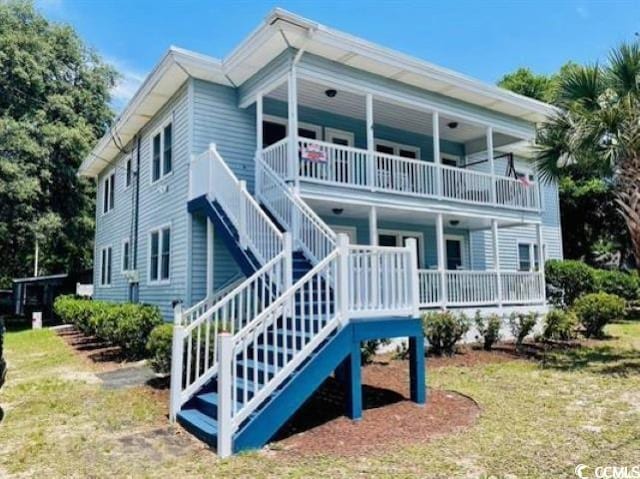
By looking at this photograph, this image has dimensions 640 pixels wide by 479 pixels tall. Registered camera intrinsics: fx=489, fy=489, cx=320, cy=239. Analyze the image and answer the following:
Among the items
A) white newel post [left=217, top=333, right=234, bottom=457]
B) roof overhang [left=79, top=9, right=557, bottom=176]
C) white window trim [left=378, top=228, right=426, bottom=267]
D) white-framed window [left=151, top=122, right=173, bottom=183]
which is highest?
roof overhang [left=79, top=9, right=557, bottom=176]

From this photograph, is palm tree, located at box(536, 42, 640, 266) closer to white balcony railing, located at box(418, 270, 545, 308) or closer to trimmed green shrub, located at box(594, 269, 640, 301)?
white balcony railing, located at box(418, 270, 545, 308)

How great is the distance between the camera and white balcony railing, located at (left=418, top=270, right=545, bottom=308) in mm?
12445

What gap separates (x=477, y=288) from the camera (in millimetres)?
13383

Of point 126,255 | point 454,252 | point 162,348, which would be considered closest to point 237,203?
point 162,348

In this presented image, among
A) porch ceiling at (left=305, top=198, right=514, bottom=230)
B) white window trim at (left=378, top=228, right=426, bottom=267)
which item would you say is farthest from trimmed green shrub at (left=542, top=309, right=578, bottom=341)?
white window trim at (left=378, top=228, right=426, bottom=267)

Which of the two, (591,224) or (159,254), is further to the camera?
(591,224)

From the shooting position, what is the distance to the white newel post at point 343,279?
6.10m

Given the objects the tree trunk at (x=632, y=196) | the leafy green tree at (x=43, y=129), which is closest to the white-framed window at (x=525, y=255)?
the tree trunk at (x=632, y=196)

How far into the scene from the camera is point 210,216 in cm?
1070

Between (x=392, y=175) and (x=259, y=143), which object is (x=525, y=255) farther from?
(x=259, y=143)

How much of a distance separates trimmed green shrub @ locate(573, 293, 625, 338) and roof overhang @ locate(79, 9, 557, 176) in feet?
19.4

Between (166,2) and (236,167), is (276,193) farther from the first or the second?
(166,2)

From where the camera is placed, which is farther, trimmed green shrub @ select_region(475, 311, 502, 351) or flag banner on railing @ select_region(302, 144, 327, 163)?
trimmed green shrub @ select_region(475, 311, 502, 351)

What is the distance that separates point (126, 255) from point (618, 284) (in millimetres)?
18731
